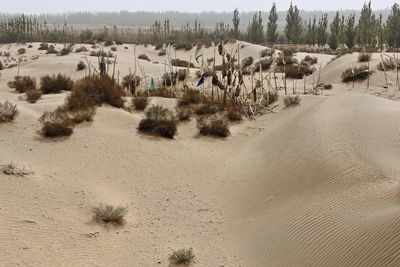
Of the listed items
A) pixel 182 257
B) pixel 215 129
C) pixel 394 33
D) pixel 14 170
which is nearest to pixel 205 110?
pixel 215 129

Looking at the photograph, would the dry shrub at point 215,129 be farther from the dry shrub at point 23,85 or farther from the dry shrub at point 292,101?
the dry shrub at point 23,85

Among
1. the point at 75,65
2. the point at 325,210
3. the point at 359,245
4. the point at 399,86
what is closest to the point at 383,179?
the point at 325,210

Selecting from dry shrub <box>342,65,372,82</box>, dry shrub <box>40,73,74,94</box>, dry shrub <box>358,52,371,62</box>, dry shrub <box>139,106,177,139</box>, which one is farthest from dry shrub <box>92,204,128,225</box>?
dry shrub <box>358,52,371,62</box>

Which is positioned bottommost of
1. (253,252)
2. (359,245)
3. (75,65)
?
(253,252)

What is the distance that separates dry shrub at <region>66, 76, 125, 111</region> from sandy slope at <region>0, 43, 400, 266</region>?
577 millimetres

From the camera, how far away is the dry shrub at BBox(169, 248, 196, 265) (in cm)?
486

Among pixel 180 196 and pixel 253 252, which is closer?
pixel 253 252

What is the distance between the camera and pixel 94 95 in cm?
1040

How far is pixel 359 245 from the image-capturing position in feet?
14.5

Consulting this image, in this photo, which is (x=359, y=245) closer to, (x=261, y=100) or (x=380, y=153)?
(x=380, y=153)

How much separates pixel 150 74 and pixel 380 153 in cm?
1363

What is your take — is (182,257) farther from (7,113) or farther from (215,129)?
(7,113)

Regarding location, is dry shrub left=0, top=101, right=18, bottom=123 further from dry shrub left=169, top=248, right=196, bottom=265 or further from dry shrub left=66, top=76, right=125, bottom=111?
dry shrub left=169, top=248, right=196, bottom=265

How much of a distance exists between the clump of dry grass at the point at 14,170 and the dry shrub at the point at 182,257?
286cm
